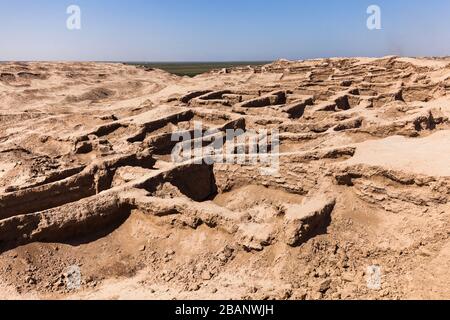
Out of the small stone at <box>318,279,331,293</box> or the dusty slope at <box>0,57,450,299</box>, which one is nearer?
the small stone at <box>318,279,331,293</box>

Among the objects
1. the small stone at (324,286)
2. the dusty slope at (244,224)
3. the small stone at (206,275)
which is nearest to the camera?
the small stone at (324,286)

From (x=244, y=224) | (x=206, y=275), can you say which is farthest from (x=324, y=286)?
(x=206, y=275)

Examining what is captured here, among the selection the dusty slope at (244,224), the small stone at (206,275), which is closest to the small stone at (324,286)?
the dusty slope at (244,224)

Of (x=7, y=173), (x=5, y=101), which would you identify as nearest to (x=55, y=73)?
(x=5, y=101)

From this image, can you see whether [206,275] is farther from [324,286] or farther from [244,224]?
[324,286]

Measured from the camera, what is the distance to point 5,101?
27.6 m

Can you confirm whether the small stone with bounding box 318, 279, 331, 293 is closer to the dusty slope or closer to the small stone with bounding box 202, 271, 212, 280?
the dusty slope

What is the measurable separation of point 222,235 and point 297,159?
2.96 metres

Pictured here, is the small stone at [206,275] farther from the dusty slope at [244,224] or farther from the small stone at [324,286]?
the small stone at [324,286]

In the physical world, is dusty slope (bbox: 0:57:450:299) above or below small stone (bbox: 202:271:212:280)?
above

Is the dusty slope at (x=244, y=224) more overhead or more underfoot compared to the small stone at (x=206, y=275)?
more overhead

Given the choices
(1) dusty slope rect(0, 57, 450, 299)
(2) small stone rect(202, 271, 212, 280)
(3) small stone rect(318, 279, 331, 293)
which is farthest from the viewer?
(2) small stone rect(202, 271, 212, 280)

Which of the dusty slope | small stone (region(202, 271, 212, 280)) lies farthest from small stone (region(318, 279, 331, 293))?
small stone (region(202, 271, 212, 280))
